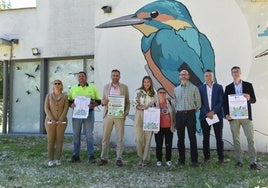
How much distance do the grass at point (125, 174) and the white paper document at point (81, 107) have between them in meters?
1.06

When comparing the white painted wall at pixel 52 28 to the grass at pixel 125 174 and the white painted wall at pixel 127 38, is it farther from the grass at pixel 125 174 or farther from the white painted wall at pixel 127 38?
the grass at pixel 125 174

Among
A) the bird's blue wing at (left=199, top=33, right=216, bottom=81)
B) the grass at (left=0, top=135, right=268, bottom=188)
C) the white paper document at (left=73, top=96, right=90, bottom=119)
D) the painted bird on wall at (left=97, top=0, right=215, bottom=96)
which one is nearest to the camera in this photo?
the grass at (left=0, top=135, right=268, bottom=188)

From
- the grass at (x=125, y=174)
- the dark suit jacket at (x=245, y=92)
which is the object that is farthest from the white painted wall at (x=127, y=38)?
the dark suit jacket at (x=245, y=92)

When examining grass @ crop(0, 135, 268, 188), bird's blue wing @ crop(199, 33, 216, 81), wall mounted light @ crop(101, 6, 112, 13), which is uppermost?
wall mounted light @ crop(101, 6, 112, 13)

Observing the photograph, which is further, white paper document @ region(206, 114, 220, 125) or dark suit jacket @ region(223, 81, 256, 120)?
white paper document @ region(206, 114, 220, 125)

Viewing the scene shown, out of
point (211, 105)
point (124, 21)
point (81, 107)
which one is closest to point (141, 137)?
point (81, 107)

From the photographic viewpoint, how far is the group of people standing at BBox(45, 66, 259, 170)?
7677 mm

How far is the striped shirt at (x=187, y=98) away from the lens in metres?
7.71

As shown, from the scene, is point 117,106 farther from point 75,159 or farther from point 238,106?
point 238,106

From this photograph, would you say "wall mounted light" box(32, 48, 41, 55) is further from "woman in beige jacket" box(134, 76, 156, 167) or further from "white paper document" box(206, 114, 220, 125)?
"white paper document" box(206, 114, 220, 125)

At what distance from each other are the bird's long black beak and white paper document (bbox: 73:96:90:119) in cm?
343

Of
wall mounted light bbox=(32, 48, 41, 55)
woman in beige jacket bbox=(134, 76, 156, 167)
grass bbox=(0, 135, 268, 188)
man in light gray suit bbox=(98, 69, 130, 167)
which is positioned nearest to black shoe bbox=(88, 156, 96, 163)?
grass bbox=(0, 135, 268, 188)

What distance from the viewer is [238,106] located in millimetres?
7520

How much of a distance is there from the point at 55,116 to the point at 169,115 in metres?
2.39
